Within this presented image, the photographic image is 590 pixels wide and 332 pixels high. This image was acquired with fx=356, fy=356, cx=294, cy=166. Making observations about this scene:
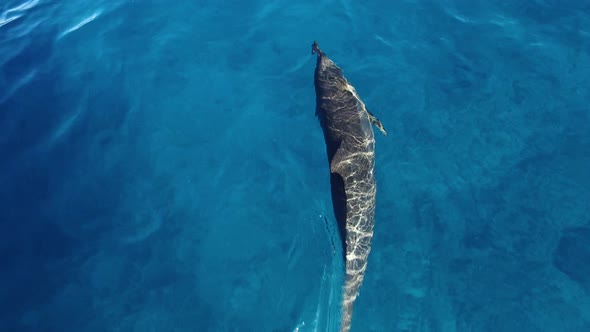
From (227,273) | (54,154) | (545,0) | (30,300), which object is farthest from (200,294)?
(545,0)

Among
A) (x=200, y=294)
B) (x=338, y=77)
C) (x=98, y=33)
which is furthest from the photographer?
(x=98, y=33)

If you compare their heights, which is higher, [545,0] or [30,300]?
[545,0]

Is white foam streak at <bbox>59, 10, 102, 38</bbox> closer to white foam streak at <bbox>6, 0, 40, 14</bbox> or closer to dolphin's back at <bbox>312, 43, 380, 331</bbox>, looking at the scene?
white foam streak at <bbox>6, 0, 40, 14</bbox>

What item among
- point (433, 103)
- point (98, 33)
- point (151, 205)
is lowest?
point (151, 205)

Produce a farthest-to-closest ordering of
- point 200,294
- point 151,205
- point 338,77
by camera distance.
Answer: point 338,77 < point 151,205 < point 200,294

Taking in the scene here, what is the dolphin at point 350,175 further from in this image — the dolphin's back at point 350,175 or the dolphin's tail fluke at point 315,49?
the dolphin's tail fluke at point 315,49

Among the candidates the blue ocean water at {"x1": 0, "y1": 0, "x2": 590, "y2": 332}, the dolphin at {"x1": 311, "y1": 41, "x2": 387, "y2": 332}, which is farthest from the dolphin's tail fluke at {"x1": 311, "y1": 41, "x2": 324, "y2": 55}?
the dolphin at {"x1": 311, "y1": 41, "x2": 387, "y2": 332}

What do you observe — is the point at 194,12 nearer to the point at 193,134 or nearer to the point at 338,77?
the point at 193,134

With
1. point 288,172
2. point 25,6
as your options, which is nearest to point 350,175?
point 288,172

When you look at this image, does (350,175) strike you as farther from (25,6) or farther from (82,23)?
(25,6)
